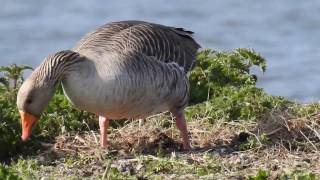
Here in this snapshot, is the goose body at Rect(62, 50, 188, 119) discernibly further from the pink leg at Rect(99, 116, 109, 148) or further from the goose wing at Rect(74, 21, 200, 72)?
the pink leg at Rect(99, 116, 109, 148)

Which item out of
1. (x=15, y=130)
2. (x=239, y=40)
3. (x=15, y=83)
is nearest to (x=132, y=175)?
(x=15, y=130)

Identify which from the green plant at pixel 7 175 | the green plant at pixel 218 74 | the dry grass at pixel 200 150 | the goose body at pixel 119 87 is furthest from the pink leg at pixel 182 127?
the green plant at pixel 7 175

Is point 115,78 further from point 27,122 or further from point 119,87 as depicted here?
point 27,122

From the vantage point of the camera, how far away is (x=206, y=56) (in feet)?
36.9

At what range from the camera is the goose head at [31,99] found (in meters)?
8.82

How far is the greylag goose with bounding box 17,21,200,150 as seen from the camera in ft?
29.2

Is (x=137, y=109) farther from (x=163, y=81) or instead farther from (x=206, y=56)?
(x=206, y=56)

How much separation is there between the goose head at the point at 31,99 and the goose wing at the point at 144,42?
1.95 feet

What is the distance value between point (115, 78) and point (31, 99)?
0.69 metres

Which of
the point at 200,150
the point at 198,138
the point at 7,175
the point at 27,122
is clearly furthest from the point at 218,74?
the point at 7,175

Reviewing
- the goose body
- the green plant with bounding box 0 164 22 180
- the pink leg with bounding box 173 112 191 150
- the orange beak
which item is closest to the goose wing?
the goose body

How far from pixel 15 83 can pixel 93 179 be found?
260cm

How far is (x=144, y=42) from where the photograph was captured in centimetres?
961

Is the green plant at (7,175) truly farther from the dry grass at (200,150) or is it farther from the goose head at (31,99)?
the goose head at (31,99)
